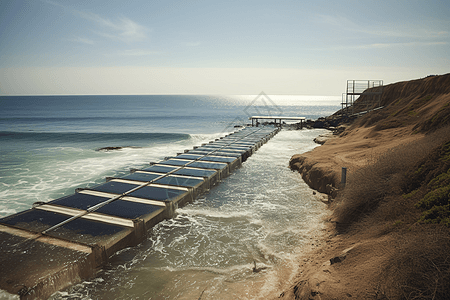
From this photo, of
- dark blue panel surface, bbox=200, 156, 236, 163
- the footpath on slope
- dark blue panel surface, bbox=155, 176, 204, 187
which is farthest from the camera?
dark blue panel surface, bbox=200, 156, 236, 163

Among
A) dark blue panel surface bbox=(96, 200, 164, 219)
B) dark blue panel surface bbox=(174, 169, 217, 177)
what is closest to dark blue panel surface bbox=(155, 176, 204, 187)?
dark blue panel surface bbox=(174, 169, 217, 177)

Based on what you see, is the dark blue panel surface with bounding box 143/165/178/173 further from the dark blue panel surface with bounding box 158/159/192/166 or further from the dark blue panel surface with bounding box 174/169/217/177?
the dark blue panel surface with bounding box 158/159/192/166

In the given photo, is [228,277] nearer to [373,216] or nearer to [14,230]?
[373,216]

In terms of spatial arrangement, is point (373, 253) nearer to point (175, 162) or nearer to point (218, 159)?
point (175, 162)

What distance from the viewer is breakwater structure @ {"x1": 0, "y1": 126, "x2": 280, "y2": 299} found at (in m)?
5.47

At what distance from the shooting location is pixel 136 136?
3909cm

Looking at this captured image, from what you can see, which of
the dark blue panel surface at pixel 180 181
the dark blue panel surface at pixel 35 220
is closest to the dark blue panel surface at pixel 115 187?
the dark blue panel surface at pixel 180 181

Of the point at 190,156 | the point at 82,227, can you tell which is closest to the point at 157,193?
the point at 82,227

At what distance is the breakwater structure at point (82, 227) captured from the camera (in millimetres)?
5473

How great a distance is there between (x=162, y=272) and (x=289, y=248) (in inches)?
136

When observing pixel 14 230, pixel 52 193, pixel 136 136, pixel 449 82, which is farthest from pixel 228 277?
pixel 136 136

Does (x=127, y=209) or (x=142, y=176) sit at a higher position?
(x=142, y=176)

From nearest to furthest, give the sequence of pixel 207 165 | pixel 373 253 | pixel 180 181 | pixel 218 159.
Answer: pixel 373 253 → pixel 180 181 → pixel 207 165 → pixel 218 159

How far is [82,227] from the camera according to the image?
7395mm
